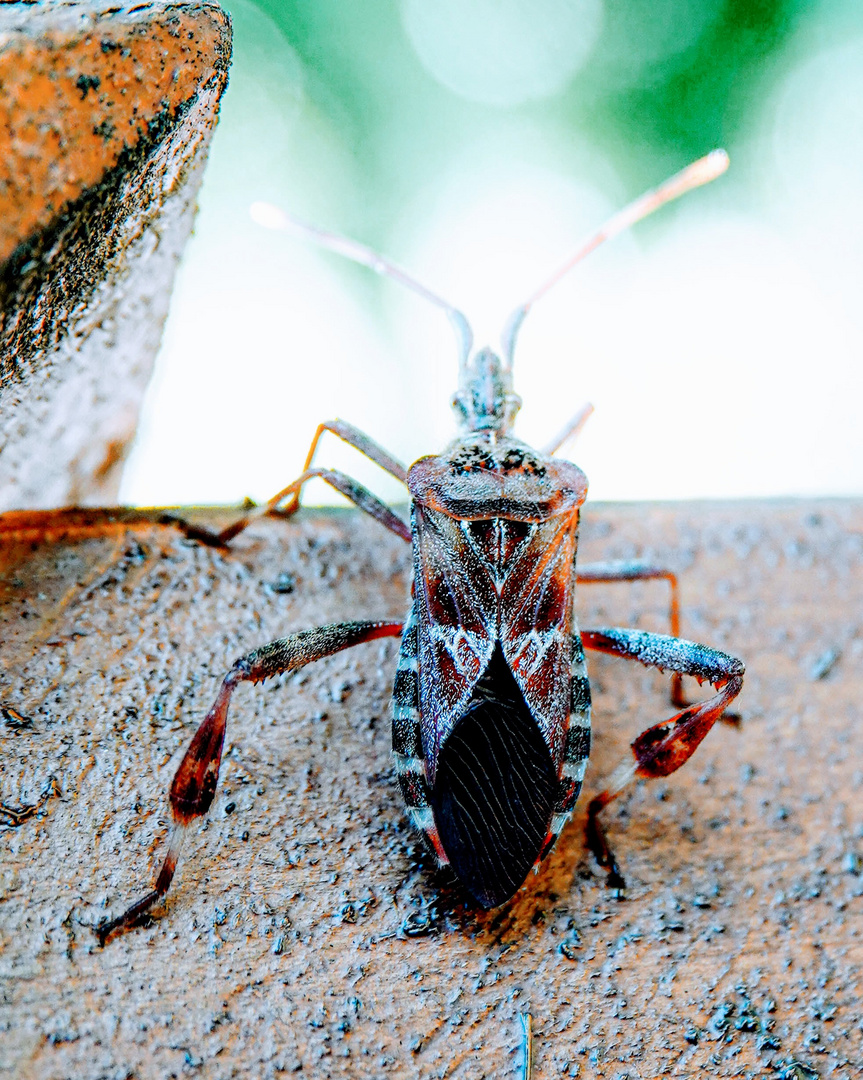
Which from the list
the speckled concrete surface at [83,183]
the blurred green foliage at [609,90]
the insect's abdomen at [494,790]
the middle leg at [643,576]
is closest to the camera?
the speckled concrete surface at [83,183]

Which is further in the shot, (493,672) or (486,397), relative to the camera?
(486,397)

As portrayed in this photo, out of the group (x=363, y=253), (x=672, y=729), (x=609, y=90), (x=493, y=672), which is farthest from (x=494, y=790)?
(x=609, y=90)

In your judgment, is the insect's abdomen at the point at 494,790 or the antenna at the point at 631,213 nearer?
the insect's abdomen at the point at 494,790

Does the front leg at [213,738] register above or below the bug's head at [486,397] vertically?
below

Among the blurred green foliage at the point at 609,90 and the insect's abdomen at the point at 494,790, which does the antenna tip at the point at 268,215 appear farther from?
the insect's abdomen at the point at 494,790

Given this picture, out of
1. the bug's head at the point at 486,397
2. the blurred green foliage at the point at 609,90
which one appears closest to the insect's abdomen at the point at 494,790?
the bug's head at the point at 486,397

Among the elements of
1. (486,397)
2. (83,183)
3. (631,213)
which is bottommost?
(83,183)

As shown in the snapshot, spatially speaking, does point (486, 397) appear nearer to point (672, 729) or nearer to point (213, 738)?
point (672, 729)
